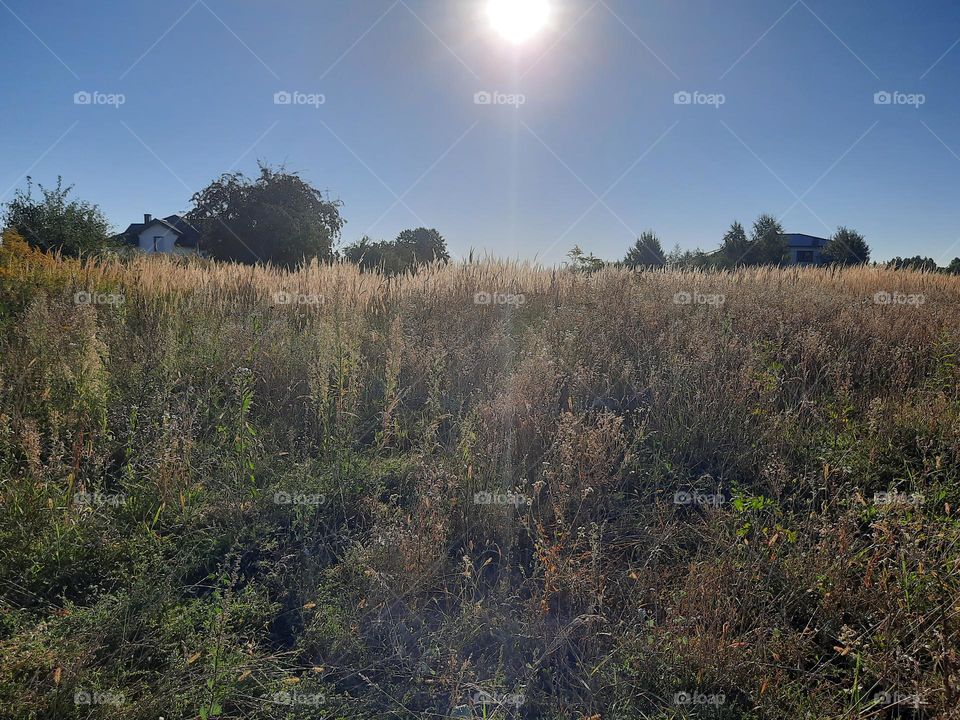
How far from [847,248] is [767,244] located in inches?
214

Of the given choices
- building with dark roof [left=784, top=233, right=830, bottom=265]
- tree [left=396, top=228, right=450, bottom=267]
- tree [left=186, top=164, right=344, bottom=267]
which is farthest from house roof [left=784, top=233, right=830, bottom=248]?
tree [left=186, top=164, right=344, bottom=267]

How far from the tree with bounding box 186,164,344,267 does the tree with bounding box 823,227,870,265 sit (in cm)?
3086

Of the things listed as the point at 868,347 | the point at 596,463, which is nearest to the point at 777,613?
the point at 596,463

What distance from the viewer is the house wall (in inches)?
1868

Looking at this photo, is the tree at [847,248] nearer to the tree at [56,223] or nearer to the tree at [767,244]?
the tree at [767,244]

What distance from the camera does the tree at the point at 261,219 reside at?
82.0 ft

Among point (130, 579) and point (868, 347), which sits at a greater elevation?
point (868, 347)

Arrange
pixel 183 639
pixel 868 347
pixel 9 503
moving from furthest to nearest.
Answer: pixel 868 347 < pixel 9 503 < pixel 183 639

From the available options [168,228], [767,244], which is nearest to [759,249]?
[767,244]

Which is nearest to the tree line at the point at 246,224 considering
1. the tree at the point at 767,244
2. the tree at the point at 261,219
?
the tree at the point at 261,219

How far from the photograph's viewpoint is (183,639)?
7.00ft

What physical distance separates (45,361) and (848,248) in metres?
43.4

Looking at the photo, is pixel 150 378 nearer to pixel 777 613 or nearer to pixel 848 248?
pixel 777 613

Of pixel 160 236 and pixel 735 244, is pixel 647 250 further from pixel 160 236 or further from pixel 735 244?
pixel 160 236
